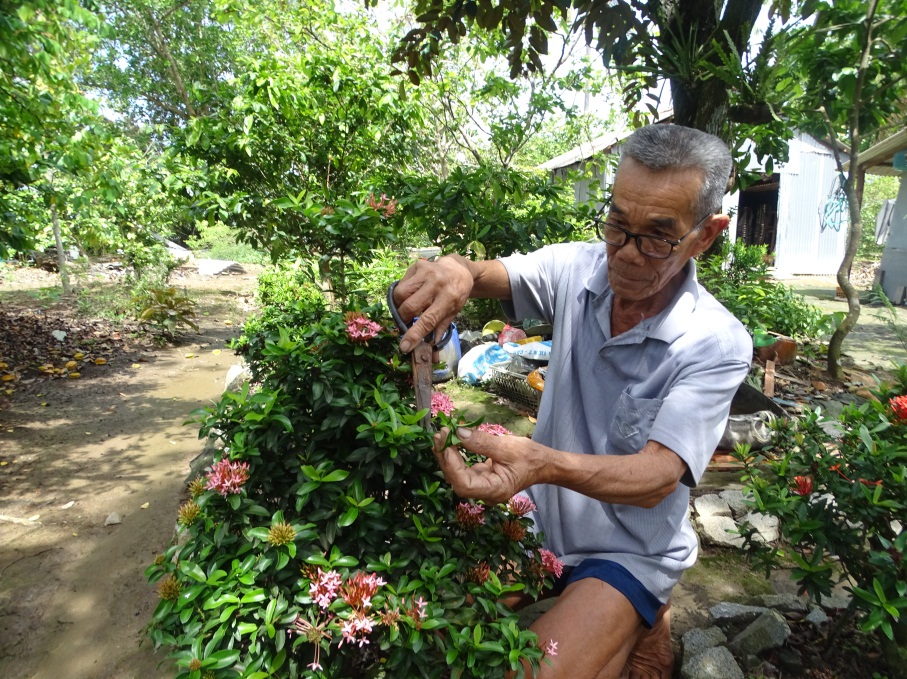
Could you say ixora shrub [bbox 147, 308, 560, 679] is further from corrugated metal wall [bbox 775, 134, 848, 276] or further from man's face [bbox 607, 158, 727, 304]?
corrugated metal wall [bbox 775, 134, 848, 276]

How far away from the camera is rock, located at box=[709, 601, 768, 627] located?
7.50 ft

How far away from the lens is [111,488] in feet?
13.9

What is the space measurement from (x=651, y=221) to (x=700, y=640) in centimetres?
161

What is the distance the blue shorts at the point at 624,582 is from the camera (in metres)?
1.72

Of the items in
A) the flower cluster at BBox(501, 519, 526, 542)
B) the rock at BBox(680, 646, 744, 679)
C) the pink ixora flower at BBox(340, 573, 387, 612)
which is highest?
the pink ixora flower at BBox(340, 573, 387, 612)

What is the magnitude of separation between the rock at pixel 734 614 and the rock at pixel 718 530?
70 cm

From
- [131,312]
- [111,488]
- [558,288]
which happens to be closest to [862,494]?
[558,288]

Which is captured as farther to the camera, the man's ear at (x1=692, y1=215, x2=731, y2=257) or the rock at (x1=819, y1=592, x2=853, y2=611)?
the rock at (x1=819, y1=592, x2=853, y2=611)

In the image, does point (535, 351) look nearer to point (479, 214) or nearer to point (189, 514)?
point (479, 214)

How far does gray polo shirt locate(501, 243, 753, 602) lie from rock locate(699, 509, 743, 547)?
4.34 feet

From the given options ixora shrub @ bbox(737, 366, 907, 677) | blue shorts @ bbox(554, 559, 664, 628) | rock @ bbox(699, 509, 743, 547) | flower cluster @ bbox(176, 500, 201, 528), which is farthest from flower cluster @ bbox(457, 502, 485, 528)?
rock @ bbox(699, 509, 743, 547)

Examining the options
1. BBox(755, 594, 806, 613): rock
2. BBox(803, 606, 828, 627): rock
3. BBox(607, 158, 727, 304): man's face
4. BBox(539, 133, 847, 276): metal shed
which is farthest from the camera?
BBox(539, 133, 847, 276): metal shed

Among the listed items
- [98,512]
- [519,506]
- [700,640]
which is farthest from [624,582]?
[98,512]

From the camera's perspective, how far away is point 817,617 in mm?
2264
